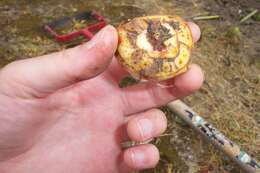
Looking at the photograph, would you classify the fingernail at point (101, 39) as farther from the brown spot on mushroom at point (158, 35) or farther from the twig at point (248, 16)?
the twig at point (248, 16)

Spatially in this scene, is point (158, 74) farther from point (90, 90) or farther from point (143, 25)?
point (90, 90)

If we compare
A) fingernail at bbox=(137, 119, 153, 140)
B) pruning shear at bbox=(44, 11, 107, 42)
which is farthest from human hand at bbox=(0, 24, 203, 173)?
pruning shear at bbox=(44, 11, 107, 42)

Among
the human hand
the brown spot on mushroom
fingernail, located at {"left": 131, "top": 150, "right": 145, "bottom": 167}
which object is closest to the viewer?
the brown spot on mushroom

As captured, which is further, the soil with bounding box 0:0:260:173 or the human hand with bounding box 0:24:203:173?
the soil with bounding box 0:0:260:173

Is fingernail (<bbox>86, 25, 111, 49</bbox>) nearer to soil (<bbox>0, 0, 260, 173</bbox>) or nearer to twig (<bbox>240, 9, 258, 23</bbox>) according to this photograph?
soil (<bbox>0, 0, 260, 173</bbox>)

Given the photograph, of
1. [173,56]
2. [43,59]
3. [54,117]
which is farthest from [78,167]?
[173,56]

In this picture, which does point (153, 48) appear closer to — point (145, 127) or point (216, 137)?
point (145, 127)

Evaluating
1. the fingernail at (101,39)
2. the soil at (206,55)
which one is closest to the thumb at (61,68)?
the fingernail at (101,39)

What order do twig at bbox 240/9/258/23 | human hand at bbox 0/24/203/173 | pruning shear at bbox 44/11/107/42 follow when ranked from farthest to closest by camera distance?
twig at bbox 240/9/258/23 < pruning shear at bbox 44/11/107/42 < human hand at bbox 0/24/203/173
